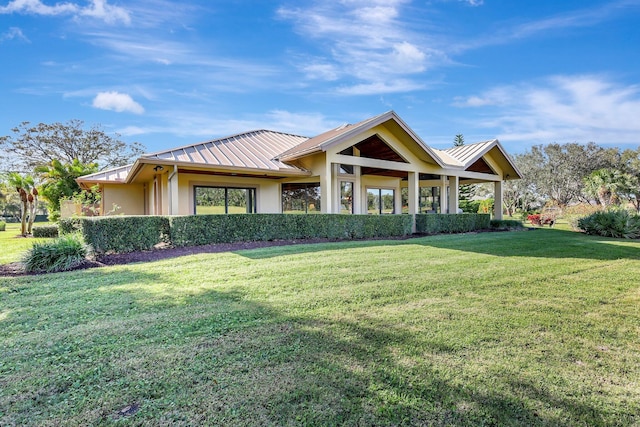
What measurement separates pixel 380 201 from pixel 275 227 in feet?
34.3

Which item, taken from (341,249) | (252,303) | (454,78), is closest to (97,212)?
(341,249)

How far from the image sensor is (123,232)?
9.74 metres

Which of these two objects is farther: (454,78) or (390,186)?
(390,186)

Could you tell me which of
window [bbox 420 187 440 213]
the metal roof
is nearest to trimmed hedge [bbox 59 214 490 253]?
the metal roof

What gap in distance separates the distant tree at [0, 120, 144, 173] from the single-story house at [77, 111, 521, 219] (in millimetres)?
21246

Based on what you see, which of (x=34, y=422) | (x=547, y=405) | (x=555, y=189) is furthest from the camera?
(x=555, y=189)

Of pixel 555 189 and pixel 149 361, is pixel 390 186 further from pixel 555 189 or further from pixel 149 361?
pixel 555 189

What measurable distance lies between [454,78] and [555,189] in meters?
32.4

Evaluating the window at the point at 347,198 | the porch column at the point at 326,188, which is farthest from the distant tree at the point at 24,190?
the window at the point at 347,198

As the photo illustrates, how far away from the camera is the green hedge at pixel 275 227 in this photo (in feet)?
34.8

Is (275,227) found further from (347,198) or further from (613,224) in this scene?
(613,224)

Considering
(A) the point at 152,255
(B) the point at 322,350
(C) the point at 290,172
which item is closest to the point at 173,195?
(A) the point at 152,255

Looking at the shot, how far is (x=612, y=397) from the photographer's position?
264 centimetres

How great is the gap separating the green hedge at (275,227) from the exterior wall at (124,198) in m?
11.0
